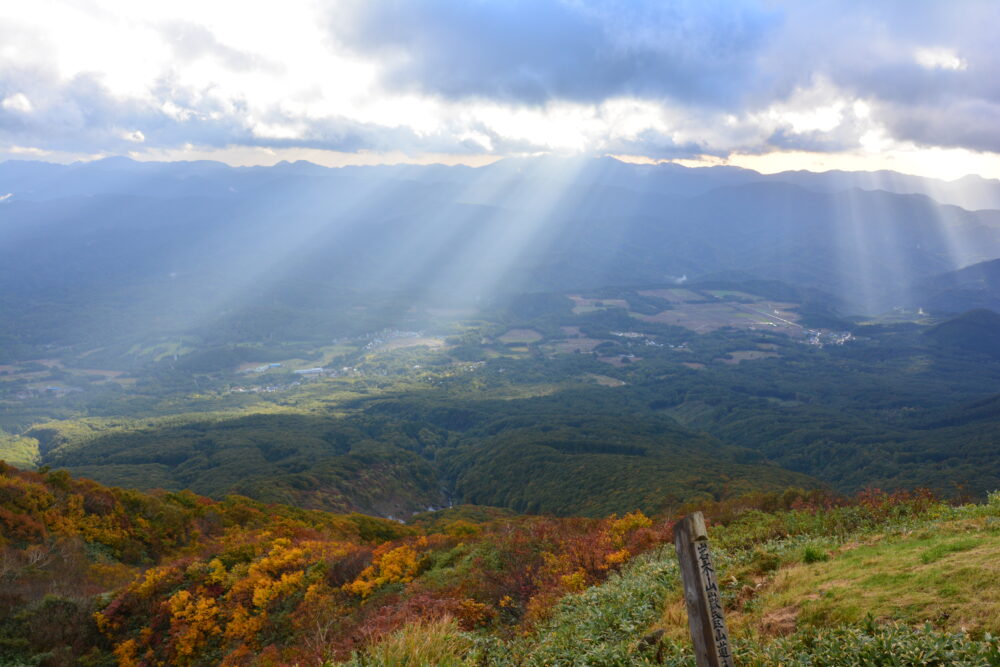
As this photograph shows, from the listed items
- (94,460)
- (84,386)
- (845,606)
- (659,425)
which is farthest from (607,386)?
(84,386)

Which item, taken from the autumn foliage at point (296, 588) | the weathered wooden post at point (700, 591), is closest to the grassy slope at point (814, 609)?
the autumn foliage at point (296, 588)

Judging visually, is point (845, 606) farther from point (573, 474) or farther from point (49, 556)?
point (573, 474)

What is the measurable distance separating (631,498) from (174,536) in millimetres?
45357

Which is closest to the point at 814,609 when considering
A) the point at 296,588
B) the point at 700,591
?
the point at 700,591

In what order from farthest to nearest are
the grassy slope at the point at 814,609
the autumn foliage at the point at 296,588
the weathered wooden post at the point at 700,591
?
the autumn foliage at the point at 296,588 → the grassy slope at the point at 814,609 → the weathered wooden post at the point at 700,591

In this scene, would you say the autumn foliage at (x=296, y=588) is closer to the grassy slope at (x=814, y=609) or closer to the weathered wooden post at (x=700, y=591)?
the grassy slope at (x=814, y=609)

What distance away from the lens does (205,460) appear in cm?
9056

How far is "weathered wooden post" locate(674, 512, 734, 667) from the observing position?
5.14 m

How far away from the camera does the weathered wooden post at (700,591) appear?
16.9 ft

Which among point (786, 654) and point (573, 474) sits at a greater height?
point (786, 654)

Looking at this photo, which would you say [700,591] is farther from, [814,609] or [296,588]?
[296,588]

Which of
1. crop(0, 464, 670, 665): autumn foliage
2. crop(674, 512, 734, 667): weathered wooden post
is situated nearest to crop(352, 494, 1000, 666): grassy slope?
crop(0, 464, 670, 665): autumn foliage

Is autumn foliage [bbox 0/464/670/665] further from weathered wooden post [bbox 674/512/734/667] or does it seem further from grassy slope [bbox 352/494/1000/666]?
weathered wooden post [bbox 674/512/734/667]

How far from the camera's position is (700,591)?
5125mm
